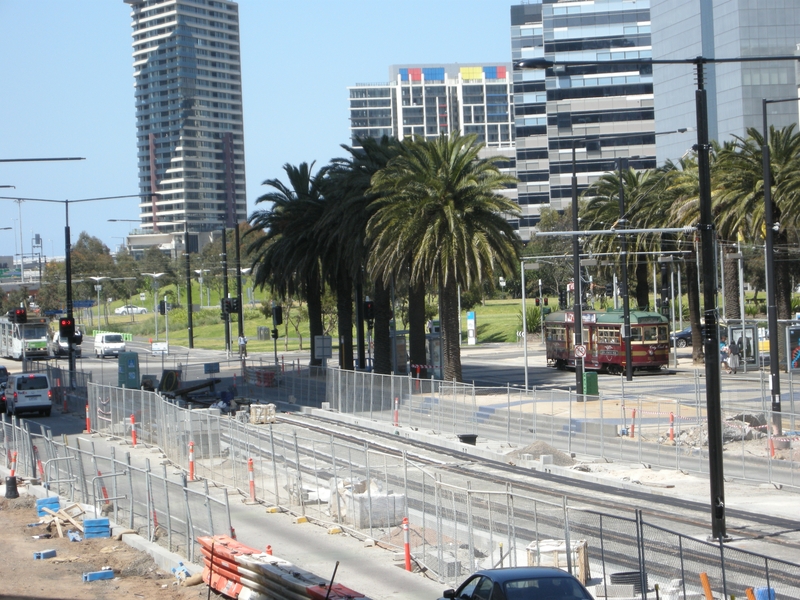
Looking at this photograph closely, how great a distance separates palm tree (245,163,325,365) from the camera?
160 feet

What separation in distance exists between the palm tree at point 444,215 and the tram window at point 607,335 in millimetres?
14239

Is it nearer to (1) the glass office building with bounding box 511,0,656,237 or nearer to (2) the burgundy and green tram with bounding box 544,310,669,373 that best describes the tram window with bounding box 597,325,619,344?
(2) the burgundy and green tram with bounding box 544,310,669,373

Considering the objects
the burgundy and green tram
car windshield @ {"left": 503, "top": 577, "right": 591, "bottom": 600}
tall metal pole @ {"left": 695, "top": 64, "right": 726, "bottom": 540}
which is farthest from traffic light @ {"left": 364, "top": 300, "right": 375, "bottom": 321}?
car windshield @ {"left": 503, "top": 577, "right": 591, "bottom": 600}

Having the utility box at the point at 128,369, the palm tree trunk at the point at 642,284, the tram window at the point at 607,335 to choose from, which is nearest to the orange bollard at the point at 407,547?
the utility box at the point at 128,369

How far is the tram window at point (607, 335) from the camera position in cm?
5212

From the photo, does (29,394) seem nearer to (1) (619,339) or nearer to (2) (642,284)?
(1) (619,339)

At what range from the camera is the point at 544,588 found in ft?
34.3

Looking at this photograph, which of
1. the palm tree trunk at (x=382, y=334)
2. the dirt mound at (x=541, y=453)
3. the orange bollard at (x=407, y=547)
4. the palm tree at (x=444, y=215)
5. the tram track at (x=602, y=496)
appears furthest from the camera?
the palm tree trunk at (x=382, y=334)

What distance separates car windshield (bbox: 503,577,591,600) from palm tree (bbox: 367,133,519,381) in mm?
27720

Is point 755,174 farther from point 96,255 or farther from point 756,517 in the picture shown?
point 96,255

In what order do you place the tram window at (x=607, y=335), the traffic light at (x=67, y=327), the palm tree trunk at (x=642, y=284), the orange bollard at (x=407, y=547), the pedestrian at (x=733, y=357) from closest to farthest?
the orange bollard at (x=407, y=547)
the traffic light at (x=67, y=327)
the pedestrian at (x=733, y=357)
the tram window at (x=607, y=335)
the palm tree trunk at (x=642, y=284)

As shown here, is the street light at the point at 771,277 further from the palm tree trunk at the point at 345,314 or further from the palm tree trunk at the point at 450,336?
the palm tree trunk at the point at 345,314

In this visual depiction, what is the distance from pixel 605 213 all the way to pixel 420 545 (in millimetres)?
42241

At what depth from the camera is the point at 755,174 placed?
43.7 m
